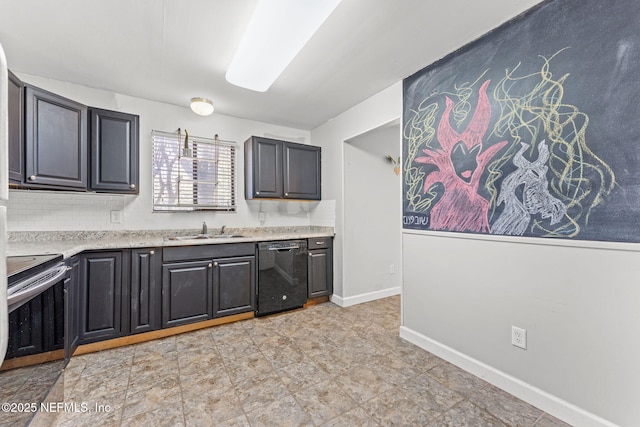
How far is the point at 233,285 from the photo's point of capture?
2.87 metres

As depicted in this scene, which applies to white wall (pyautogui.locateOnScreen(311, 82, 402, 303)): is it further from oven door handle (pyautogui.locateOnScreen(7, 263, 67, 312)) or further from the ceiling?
oven door handle (pyautogui.locateOnScreen(7, 263, 67, 312))

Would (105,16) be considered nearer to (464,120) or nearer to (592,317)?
(464,120)

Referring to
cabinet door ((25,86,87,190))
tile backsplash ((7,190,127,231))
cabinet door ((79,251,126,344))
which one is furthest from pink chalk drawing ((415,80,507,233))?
tile backsplash ((7,190,127,231))

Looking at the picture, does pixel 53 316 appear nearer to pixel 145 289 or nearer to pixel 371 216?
pixel 145 289

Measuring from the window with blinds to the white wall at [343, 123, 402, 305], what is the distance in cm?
152

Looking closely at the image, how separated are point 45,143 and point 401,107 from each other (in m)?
3.02

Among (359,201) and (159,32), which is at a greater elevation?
(159,32)

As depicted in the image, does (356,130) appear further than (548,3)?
Yes

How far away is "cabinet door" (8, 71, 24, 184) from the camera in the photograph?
6.09 feet

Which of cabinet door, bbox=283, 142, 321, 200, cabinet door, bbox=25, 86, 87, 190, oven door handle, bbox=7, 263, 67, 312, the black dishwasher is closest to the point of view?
oven door handle, bbox=7, 263, 67, 312

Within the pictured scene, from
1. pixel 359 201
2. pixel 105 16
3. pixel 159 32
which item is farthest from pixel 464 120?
pixel 105 16

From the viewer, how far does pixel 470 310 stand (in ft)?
6.64

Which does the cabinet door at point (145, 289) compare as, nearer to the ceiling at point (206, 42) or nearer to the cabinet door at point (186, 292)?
the cabinet door at point (186, 292)

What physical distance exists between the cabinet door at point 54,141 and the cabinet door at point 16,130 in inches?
1.6
